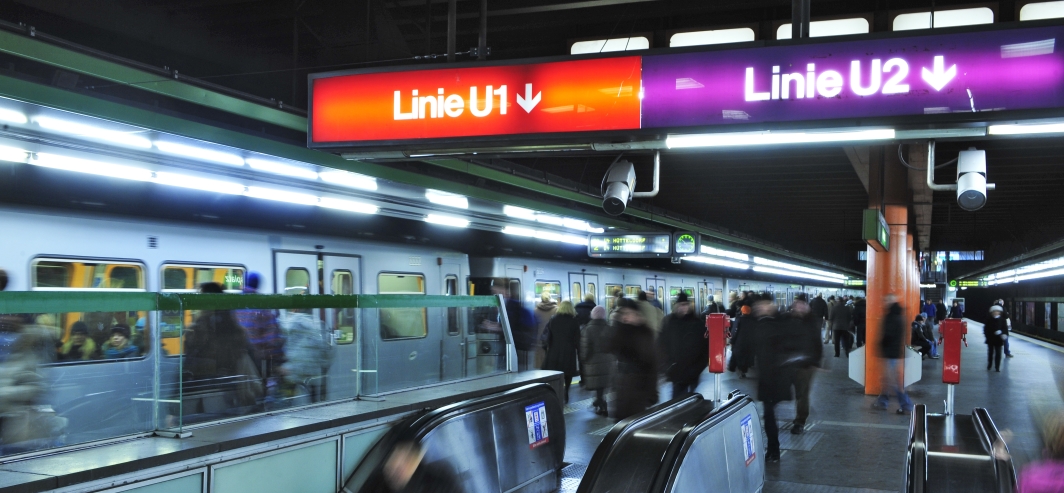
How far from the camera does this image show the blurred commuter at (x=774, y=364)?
8.30m

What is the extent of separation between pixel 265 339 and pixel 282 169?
3536 mm

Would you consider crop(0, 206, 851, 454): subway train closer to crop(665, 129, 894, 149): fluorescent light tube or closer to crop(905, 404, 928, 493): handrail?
crop(665, 129, 894, 149): fluorescent light tube

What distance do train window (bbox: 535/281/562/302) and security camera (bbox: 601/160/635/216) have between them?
25.7 feet

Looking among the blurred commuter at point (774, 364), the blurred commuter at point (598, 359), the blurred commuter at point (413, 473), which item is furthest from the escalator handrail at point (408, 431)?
the blurred commuter at point (598, 359)

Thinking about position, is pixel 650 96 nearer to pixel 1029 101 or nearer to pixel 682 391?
pixel 1029 101

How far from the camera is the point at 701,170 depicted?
14.5 meters

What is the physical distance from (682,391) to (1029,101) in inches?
225

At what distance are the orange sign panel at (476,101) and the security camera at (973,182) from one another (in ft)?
19.5

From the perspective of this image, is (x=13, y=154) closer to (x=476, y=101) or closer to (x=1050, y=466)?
(x=476, y=101)

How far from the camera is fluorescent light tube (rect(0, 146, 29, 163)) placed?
20.7 ft

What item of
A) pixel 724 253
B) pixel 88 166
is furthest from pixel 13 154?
pixel 724 253

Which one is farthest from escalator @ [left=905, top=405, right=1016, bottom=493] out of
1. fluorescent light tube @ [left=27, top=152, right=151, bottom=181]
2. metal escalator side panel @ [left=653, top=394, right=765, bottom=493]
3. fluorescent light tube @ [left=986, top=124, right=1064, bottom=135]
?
fluorescent light tube @ [left=27, top=152, right=151, bottom=181]

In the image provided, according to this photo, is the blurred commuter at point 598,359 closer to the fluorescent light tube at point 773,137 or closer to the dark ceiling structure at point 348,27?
the dark ceiling structure at point 348,27

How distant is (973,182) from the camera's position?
912 centimetres
